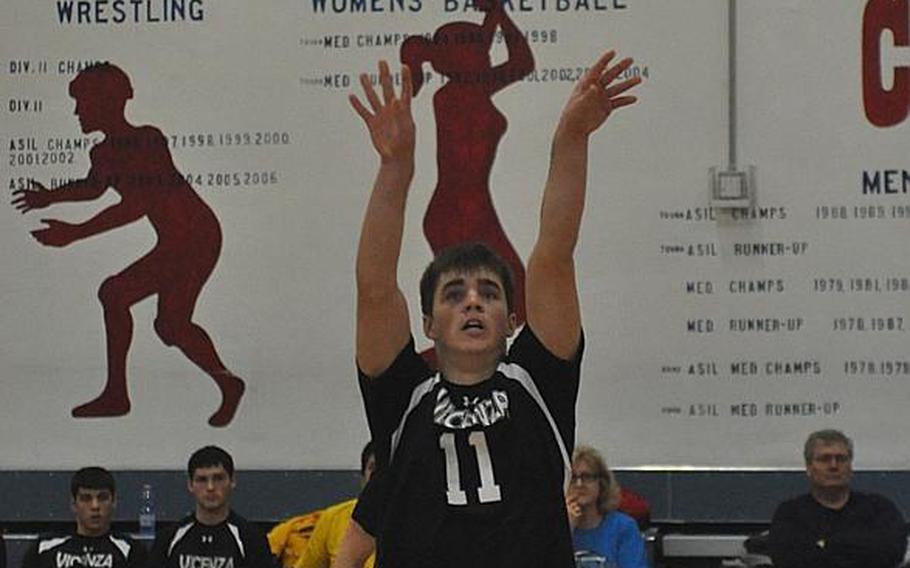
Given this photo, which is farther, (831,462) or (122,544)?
(122,544)

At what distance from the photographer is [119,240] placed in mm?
8016

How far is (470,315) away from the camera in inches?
135

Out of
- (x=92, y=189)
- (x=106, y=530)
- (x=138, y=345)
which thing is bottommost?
(x=106, y=530)

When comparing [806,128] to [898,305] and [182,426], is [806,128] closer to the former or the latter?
[898,305]

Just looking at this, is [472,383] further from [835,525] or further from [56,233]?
[56,233]

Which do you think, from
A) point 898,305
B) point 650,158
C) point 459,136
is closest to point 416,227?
point 459,136

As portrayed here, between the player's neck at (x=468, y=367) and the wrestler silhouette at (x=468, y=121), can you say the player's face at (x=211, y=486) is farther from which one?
the player's neck at (x=468, y=367)

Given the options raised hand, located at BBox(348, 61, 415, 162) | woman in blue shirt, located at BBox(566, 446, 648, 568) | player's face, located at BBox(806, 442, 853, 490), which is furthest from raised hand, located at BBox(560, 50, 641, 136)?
player's face, located at BBox(806, 442, 853, 490)

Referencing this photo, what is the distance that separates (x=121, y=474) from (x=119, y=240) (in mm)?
986

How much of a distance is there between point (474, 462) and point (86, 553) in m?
4.57

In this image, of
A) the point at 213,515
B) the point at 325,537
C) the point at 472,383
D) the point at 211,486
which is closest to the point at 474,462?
the point at 472,383

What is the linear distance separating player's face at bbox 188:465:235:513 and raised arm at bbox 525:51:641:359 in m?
4.21

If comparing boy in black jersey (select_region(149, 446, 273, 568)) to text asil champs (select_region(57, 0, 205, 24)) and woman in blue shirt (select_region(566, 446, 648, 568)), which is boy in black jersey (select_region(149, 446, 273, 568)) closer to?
woman in blue shirt (select_region(566, 446, 648, 568))

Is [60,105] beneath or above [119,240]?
above
